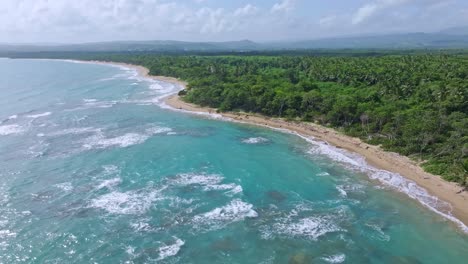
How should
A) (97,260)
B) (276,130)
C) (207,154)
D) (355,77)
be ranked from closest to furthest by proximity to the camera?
1. (97,260)
2. (207,154)
3. (276,130)
4. (355,77)

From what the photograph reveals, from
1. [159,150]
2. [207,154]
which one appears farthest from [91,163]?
[207,154]

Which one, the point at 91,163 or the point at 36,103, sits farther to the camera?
the point at 36,103

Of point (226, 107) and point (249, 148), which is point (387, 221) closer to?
point (249, 148)

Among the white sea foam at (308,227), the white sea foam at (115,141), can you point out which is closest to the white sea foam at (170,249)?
the white sea foam at (308,227)

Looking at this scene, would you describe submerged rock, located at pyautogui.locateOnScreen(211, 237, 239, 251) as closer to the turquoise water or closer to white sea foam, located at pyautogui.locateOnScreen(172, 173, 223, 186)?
the turquoise water

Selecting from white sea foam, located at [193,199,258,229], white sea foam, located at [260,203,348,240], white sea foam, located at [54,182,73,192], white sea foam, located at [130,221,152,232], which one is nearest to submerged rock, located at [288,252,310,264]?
white sea foam, located at [260,203,348,240]

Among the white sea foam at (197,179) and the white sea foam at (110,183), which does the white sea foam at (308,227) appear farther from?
the white sea foam at (110,183)
